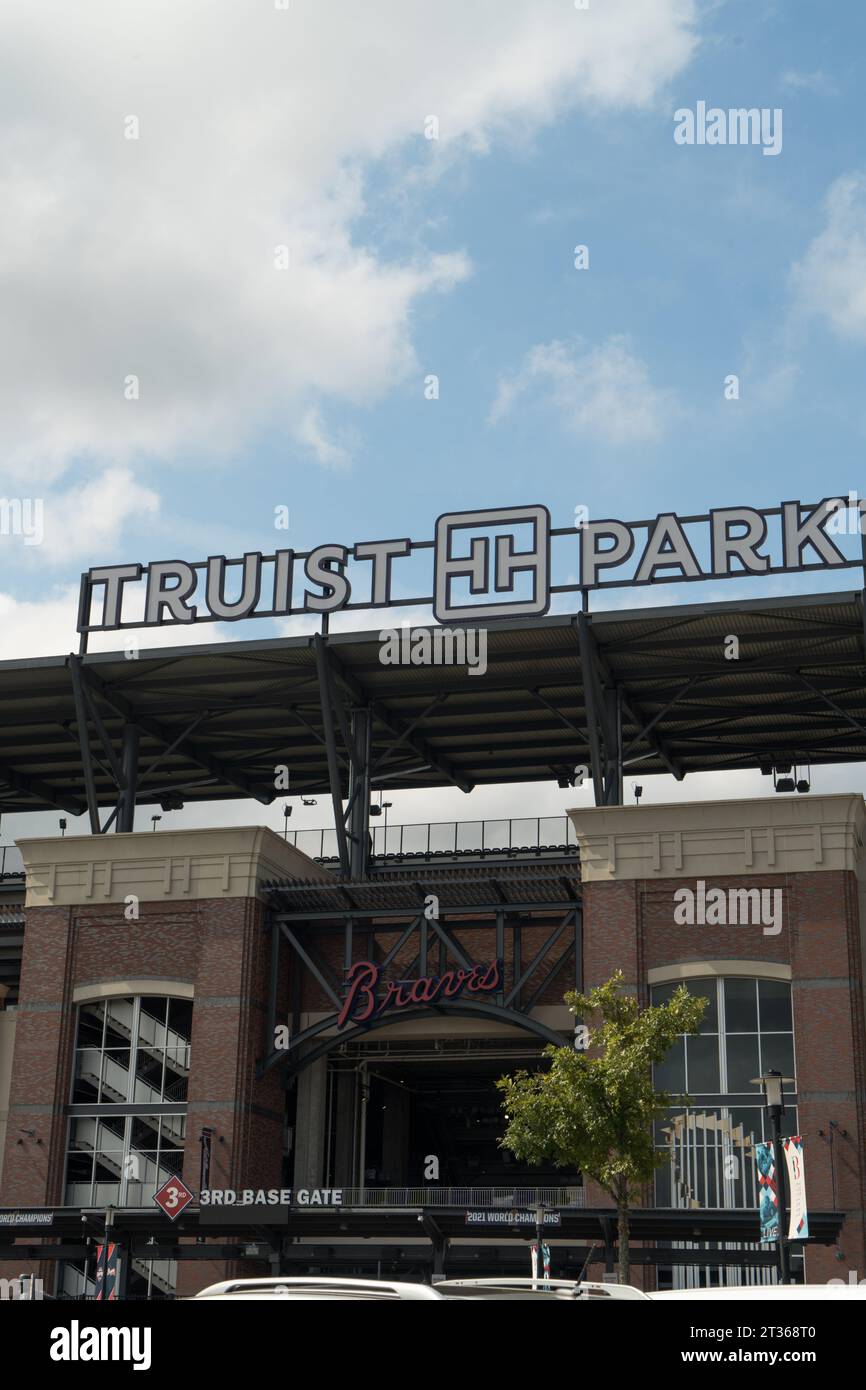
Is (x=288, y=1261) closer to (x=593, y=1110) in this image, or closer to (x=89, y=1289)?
(x=89, y=1289)

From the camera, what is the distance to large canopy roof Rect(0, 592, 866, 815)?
44219 mm

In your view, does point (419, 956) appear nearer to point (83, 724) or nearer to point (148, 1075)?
point (148, 1075)

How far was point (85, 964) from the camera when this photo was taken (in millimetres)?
44562

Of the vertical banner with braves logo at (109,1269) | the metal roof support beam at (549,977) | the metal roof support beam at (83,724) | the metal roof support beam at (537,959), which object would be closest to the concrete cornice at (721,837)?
the metal roof support beam at (537,959)

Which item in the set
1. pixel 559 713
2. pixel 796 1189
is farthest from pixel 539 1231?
pixel 559 713

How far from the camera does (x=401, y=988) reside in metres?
42.3

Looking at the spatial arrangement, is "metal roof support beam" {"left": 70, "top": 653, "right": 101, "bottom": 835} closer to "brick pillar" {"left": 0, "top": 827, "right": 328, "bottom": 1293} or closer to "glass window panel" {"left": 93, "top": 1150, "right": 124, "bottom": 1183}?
"brick pillar" {"left": 0, "top": 827, "right": 328, "bottom": 1293}

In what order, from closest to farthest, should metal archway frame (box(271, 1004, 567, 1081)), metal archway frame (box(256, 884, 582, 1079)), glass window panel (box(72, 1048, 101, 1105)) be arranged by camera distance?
metal archway frame (box(271, 1004, 567, 1081))
metal archway frame (box(256, 884, 582, 1079))
glass window panel (box(72, 1048, 101, 1105))

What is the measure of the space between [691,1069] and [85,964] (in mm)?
17529

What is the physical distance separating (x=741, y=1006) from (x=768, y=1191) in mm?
13944

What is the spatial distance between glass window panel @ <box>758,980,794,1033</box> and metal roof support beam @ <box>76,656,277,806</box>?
20.8 meters

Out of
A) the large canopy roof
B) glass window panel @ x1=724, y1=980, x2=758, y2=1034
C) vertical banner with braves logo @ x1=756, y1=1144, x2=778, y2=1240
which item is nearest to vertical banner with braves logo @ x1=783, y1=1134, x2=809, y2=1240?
vertical banner with braves logo @ x1=756, y1=1144, x2=778, y2=1240

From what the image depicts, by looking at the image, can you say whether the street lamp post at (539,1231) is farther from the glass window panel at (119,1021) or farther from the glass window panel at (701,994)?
the glass window panel at (119,1021)
